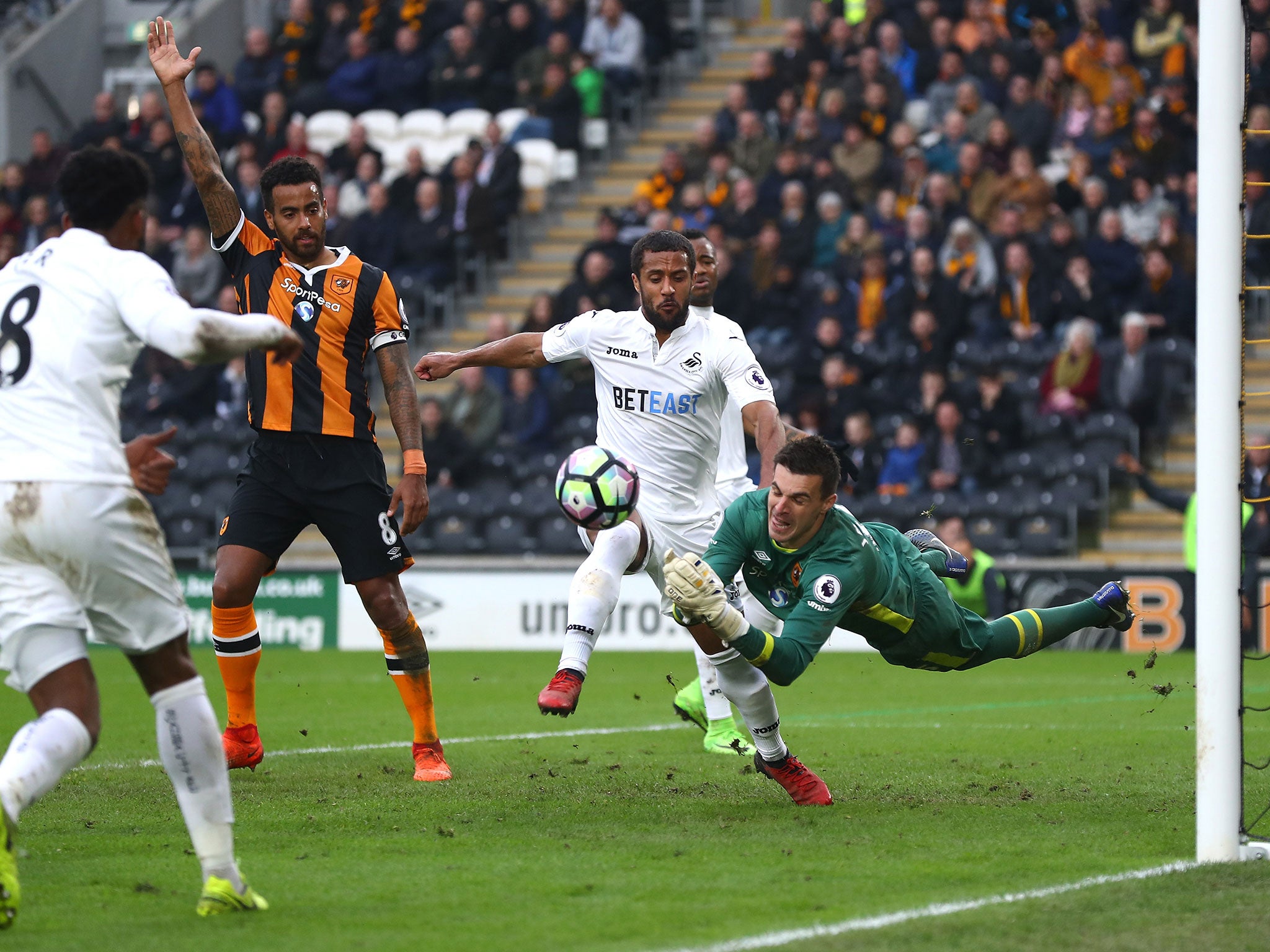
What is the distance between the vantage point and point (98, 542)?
4.68 m

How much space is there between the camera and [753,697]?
22.6ft

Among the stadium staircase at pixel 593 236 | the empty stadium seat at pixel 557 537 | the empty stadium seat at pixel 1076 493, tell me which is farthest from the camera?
the empty stadium seat at pixel 557 537

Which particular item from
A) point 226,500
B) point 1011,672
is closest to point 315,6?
point 226,500

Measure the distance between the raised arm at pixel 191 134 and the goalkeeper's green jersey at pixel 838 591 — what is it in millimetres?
2772

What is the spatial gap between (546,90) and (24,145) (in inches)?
359

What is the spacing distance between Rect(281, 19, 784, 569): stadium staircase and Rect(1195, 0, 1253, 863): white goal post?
15755mm

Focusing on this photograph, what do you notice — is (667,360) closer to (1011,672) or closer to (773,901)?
(773,901)

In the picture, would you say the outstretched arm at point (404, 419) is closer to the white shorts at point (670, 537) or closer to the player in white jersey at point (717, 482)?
the white shorts at point (670, 537)

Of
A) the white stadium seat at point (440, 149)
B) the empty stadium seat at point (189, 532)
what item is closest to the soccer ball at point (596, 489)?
the empty stadium seat at point (189, 532)

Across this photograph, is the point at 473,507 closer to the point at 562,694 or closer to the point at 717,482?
the point at 717,482

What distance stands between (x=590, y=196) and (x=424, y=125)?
2.52 meters

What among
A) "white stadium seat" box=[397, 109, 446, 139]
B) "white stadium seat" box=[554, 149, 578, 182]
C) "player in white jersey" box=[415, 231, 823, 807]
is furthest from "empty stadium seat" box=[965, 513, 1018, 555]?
"white stadium seat" box=[397, 109, 446, 139]

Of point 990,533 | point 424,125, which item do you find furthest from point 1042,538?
point 424,125

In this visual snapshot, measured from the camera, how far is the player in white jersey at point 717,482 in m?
8.91
